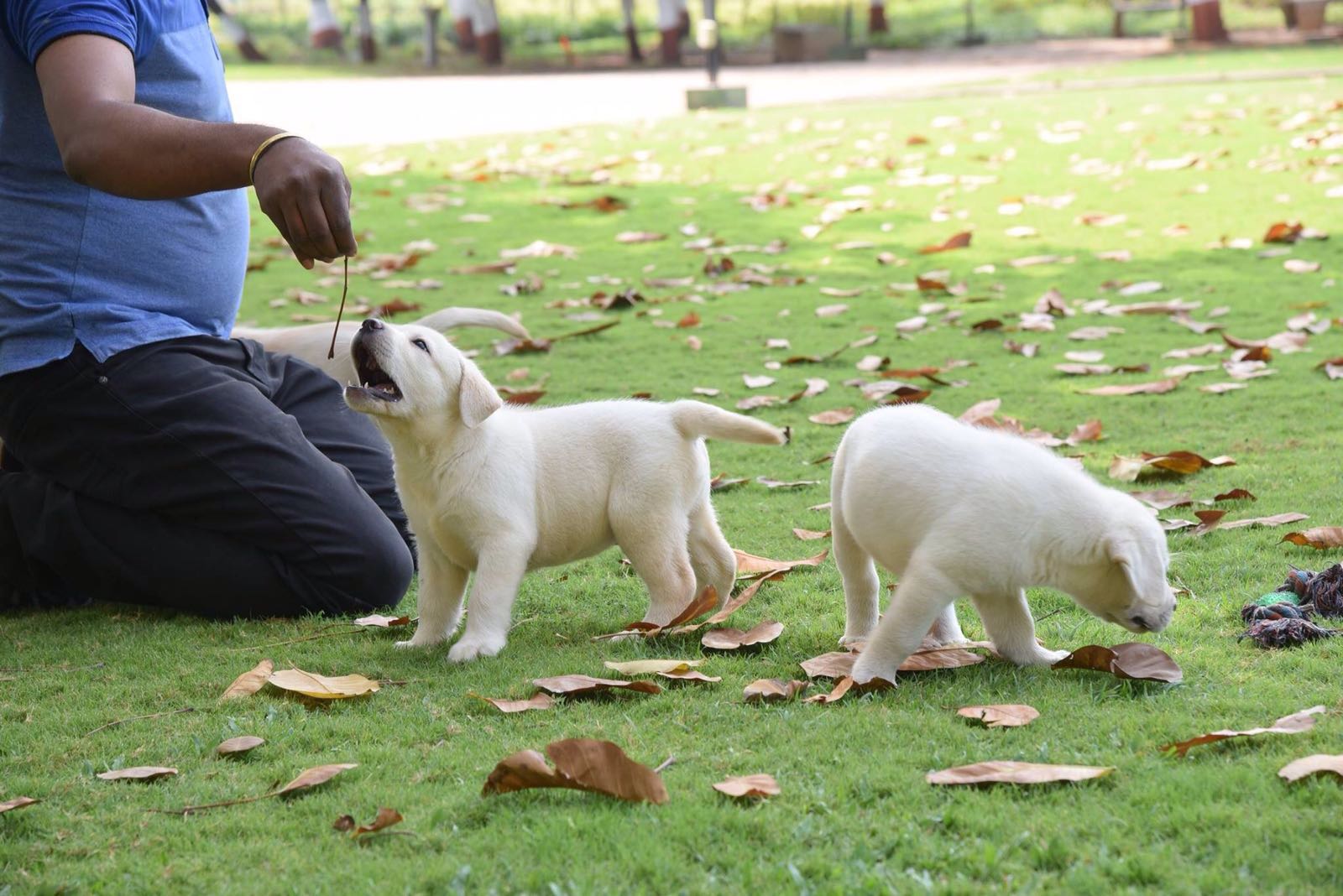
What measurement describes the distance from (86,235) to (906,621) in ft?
8.23

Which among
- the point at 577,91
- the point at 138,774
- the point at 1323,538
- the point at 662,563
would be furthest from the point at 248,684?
the point at 577,91

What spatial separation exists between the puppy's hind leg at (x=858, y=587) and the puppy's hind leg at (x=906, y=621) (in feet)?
1.29

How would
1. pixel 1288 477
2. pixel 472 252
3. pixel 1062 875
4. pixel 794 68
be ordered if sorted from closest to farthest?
pixel 1062 875
pixel 1288 477
pixel 472 252
pixel 794 68

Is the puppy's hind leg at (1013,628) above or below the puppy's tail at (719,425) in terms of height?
below

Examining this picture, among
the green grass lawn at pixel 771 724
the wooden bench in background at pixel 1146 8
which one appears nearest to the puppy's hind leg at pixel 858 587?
the green grass lawn at pixel 771 724

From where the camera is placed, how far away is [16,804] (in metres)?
2.63

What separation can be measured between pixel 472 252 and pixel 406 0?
120 feet

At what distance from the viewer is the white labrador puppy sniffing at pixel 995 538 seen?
3072 millimetres

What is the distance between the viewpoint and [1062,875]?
2.20 metres

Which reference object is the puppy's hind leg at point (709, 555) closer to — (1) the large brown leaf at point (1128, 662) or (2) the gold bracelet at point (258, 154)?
(1) the large brown leaf at point (1128, 662)

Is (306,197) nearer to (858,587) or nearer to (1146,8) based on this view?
(858,587)

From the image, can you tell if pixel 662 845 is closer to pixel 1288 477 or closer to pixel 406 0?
pixel 1288 477

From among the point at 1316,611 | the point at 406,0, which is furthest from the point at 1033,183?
the point at 406,0

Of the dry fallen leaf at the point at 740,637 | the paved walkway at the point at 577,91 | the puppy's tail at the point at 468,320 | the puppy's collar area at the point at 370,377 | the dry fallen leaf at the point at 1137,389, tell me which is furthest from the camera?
the paved walkway at the point at 577,91
